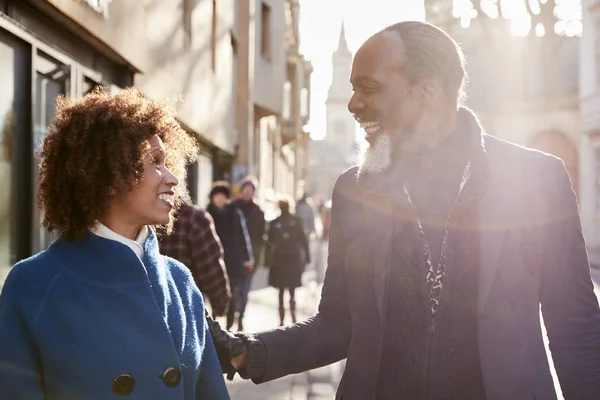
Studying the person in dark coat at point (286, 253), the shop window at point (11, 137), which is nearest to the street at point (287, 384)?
the person in dark coat at point (286, 253)

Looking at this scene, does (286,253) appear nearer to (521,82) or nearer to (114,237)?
(114,237)

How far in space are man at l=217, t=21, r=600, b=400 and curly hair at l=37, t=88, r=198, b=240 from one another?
2.18 ft

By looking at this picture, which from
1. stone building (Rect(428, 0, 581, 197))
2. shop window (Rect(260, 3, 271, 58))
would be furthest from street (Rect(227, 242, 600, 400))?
stone building (Rect(428, 0, 581, 197))

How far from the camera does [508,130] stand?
39.7 metres

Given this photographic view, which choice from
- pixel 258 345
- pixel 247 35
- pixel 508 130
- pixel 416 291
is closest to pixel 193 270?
pixel 258 345

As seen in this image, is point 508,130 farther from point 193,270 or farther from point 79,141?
point 79,141

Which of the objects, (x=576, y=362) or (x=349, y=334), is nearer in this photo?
(x=576, y=362)

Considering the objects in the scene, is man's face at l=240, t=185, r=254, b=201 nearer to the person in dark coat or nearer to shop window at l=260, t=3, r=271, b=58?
the person in dark coat

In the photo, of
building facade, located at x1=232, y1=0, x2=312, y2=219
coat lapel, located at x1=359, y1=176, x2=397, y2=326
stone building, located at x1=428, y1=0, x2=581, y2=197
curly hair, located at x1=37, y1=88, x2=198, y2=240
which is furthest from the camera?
stone building, located at x1=428, y1=0, x2=581, y2=197

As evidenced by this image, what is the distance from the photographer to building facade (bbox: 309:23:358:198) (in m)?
106

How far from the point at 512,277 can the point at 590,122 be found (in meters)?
30.6

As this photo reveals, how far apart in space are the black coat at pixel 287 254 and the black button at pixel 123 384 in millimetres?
9293

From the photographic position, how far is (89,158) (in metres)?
2.47

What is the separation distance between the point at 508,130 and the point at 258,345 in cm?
3809
